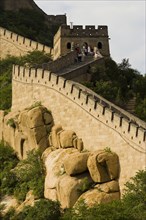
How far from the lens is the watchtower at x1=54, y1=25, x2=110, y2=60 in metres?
49.8

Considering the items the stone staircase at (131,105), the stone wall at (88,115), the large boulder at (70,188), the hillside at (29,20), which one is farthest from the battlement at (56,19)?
the large boulder at (70,188)

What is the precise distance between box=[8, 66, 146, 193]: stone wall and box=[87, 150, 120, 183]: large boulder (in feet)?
0.92

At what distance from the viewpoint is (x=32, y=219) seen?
32.3 meters

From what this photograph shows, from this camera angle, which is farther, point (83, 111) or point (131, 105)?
point (131, 105)

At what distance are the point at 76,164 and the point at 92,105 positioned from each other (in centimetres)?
304

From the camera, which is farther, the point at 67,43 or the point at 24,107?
the point at 67,43

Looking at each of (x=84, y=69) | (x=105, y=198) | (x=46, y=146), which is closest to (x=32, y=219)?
(x=105, y=198)

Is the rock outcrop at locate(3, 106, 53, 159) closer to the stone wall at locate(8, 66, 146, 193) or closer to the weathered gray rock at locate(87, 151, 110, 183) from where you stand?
the stone wall at locate(8, 66, 146, 193)

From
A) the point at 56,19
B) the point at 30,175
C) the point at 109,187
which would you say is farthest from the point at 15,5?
the point at 109,187

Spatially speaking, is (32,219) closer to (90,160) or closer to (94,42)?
(90,160)

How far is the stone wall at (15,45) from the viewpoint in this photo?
51750mm

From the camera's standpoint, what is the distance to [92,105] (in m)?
35.8

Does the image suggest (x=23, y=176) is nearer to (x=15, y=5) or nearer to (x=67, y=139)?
(x=67, y=139)

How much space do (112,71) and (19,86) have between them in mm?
6403
